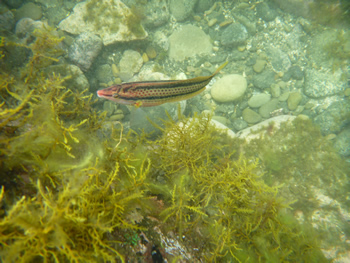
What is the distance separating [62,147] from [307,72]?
36.9 ft

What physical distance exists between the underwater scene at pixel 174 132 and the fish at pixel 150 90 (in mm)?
30

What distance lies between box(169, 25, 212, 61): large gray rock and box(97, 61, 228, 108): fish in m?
5.08

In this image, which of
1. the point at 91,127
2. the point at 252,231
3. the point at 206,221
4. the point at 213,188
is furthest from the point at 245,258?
the point at 91,127

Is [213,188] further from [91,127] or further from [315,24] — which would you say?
[315,24]

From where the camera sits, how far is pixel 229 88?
723 cm

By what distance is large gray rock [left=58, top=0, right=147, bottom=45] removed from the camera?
6973 mm

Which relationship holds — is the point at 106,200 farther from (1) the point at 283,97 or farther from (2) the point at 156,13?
(2) the point at 156,13

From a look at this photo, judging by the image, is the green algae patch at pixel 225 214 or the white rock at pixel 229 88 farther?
Result: the white rock at pixel 229 88

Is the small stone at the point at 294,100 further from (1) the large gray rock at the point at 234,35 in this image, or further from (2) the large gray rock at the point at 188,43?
(2) the large gray rock at the point at 188,43

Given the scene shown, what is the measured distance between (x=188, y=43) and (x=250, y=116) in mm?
4880

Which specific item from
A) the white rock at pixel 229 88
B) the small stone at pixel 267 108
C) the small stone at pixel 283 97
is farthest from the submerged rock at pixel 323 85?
the white rock at pixel 229 88

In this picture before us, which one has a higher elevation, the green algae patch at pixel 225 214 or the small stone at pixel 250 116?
the green algae patch at pixel 225 214

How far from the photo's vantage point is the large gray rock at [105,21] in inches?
275

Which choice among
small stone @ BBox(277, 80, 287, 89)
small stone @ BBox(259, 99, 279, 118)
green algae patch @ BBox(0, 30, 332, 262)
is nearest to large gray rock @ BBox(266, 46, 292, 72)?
small stone @ BBox(277, 80, 287, 89)
